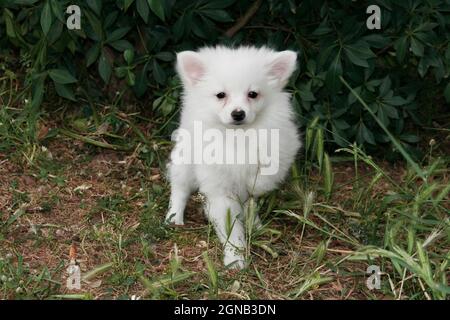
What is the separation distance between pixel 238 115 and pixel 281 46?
3.73 feet

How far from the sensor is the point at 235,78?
376cm

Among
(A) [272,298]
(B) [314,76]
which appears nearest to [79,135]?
(B) [314,76]

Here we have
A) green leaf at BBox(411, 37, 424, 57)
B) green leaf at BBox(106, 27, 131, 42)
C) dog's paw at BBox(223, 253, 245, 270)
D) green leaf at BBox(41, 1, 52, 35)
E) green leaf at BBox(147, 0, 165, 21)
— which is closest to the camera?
dog's paw at BBox(223, 253, 245, 270)

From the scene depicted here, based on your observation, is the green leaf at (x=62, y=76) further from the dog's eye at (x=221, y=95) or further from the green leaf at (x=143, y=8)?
the dog's eye at (x=221, y=95)

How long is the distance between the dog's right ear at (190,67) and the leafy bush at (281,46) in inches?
19.7

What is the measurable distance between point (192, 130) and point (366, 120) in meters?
1.30

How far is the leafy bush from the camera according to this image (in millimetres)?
4449

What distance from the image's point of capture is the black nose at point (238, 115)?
3.73 m

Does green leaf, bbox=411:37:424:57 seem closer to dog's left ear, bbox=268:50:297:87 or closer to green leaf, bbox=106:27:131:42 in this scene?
dog's left ear, bbox=268:50:297:87

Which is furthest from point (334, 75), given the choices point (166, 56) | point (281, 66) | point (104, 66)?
point (104, 66)

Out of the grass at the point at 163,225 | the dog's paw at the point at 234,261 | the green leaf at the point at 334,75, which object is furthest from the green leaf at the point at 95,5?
the dog's paw at the point at 234,261

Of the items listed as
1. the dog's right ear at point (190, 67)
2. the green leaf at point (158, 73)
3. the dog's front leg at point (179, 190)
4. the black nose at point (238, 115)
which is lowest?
the dog's front leg at point (179, 190)

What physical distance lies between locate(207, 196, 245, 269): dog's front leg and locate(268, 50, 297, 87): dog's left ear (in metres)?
0.67

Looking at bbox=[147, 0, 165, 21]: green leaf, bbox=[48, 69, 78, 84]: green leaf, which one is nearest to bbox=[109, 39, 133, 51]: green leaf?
bbox=[48, 69, 78, 84]: green leaf
